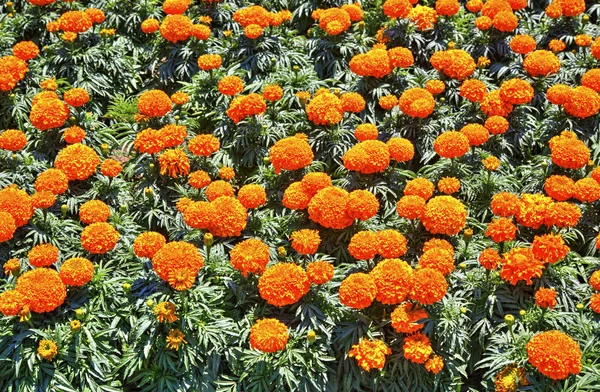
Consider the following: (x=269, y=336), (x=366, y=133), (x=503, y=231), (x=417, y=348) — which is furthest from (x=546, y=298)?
(x=366, y=133)

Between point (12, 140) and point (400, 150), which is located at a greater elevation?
point (400, 150)

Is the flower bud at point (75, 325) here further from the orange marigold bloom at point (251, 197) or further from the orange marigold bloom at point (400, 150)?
the orange marigold bloom at point (400, 150)

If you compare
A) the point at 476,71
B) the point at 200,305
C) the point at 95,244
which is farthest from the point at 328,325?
the point at 476,71

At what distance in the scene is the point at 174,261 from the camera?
210 inches

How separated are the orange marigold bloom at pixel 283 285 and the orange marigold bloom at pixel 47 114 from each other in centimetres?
296

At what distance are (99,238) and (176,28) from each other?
10.5ft

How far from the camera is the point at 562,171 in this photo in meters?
6.68

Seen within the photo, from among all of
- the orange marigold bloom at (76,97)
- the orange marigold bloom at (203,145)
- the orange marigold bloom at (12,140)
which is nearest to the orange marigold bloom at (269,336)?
the orange marigold bloom at (203,145)

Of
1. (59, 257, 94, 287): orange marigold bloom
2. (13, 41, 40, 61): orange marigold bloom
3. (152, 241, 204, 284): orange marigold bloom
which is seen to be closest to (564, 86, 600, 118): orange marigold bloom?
(152, 241, 204, 284): orange marigold bloom

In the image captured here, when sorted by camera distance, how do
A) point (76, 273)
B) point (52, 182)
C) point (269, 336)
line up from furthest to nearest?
1. point (52, 182)
2. point (76, 273)
3. point (269, 336)

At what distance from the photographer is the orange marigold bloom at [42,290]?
5199 mm

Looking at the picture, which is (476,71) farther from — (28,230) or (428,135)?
(28,230)

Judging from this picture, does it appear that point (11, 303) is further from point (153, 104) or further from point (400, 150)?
point (400, 150)

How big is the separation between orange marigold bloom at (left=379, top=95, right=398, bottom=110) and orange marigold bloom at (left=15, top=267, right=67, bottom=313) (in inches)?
142
